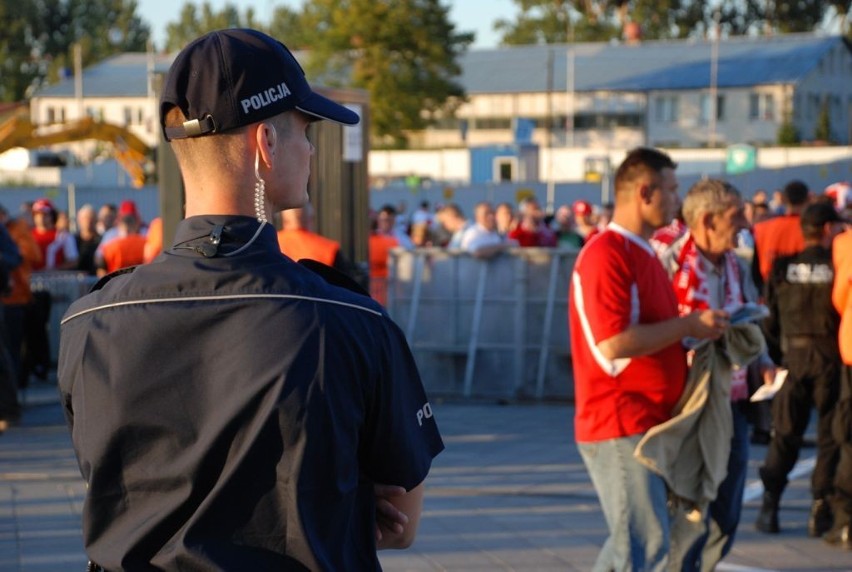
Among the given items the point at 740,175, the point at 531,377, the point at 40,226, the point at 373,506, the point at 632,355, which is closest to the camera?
the point at 373,506

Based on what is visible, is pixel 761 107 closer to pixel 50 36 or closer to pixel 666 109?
pixel 666 109

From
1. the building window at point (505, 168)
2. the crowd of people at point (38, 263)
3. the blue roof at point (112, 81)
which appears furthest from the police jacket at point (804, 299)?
the blue roof at point (112, 81)

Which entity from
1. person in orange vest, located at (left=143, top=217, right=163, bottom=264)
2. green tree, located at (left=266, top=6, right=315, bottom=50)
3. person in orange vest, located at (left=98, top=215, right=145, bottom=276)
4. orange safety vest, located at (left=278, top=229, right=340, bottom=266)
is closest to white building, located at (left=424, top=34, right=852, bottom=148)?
green tree, located at (left=266, top=6, right=315, bottom=50)

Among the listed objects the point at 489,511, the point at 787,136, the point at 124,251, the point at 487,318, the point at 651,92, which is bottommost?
the point at 489,511

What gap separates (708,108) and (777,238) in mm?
71888

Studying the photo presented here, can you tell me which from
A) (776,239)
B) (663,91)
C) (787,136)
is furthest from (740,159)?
(663,91)

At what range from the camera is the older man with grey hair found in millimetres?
5992

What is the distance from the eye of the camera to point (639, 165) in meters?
5.66

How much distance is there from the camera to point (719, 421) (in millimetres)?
5590

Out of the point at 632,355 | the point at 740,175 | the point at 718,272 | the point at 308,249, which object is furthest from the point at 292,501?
the point at 740,175

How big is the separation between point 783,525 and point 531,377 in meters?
5.71

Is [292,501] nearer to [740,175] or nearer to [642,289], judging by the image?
[642,289]

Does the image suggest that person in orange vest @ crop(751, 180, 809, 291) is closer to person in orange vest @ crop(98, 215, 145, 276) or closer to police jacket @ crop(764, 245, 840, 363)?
police jacket @ crop(764, 245, 840, 363)

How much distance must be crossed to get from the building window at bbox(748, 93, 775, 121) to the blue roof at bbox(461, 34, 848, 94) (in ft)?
4.39
